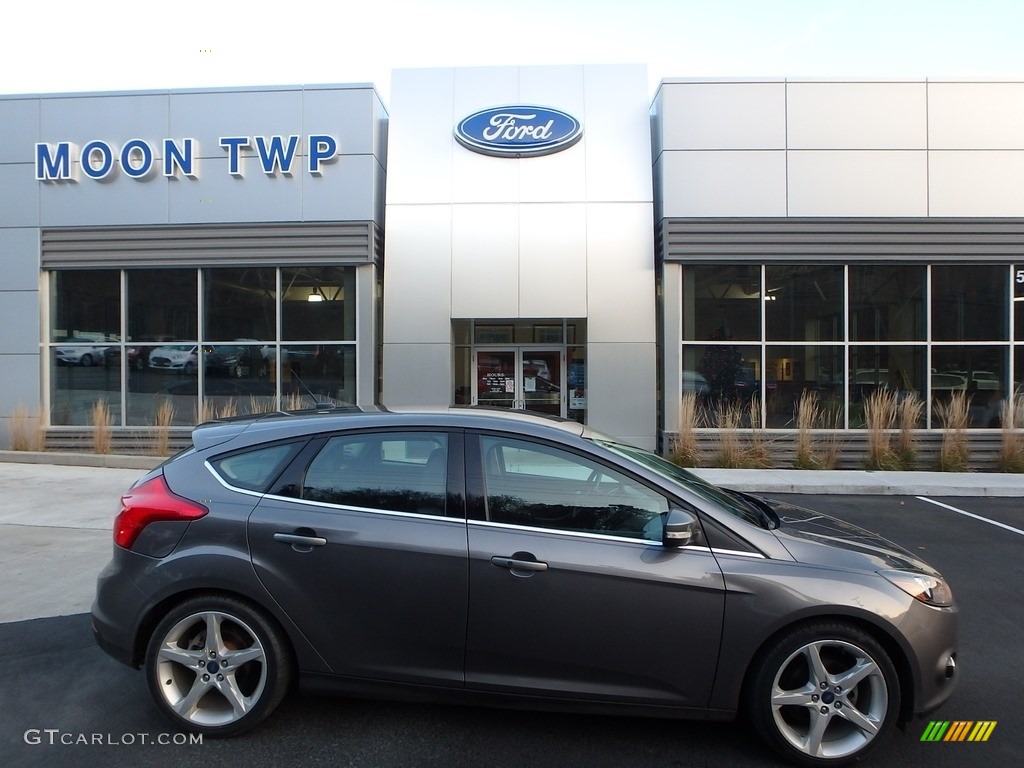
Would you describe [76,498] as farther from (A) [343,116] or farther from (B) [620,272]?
(B) [620,272]

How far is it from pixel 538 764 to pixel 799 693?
3.92ft

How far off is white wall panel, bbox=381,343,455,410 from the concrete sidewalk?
433 centimetres

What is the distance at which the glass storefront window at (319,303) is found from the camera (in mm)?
13609

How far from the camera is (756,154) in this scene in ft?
43.2

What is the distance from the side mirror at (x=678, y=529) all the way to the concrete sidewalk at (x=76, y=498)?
4311 millimetres

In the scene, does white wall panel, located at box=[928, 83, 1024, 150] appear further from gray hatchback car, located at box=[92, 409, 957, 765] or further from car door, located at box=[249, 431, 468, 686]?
car door, located at box=[249, 431, 468, 686]

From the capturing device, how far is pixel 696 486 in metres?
3.67

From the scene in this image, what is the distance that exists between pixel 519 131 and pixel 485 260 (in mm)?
2525

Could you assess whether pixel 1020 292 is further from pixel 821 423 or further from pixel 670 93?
pixel 670 93

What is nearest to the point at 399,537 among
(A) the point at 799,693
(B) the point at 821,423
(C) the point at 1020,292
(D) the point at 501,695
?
(D) the point at 501,695

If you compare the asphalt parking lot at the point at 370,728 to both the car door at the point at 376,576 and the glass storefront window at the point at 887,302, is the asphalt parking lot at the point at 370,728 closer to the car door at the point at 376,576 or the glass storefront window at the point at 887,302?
the car door at the point at 376,576

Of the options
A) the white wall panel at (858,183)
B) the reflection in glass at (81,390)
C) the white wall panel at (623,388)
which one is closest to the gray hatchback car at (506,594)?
the white wall panel at (623,388)

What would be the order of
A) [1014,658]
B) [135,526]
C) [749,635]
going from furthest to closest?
[1014,658]
[135,526]
[749,635]

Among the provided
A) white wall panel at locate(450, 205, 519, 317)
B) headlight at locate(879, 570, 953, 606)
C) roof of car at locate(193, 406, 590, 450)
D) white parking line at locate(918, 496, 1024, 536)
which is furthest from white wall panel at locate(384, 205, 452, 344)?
headlight at locate(879, 570, 953, 606)
